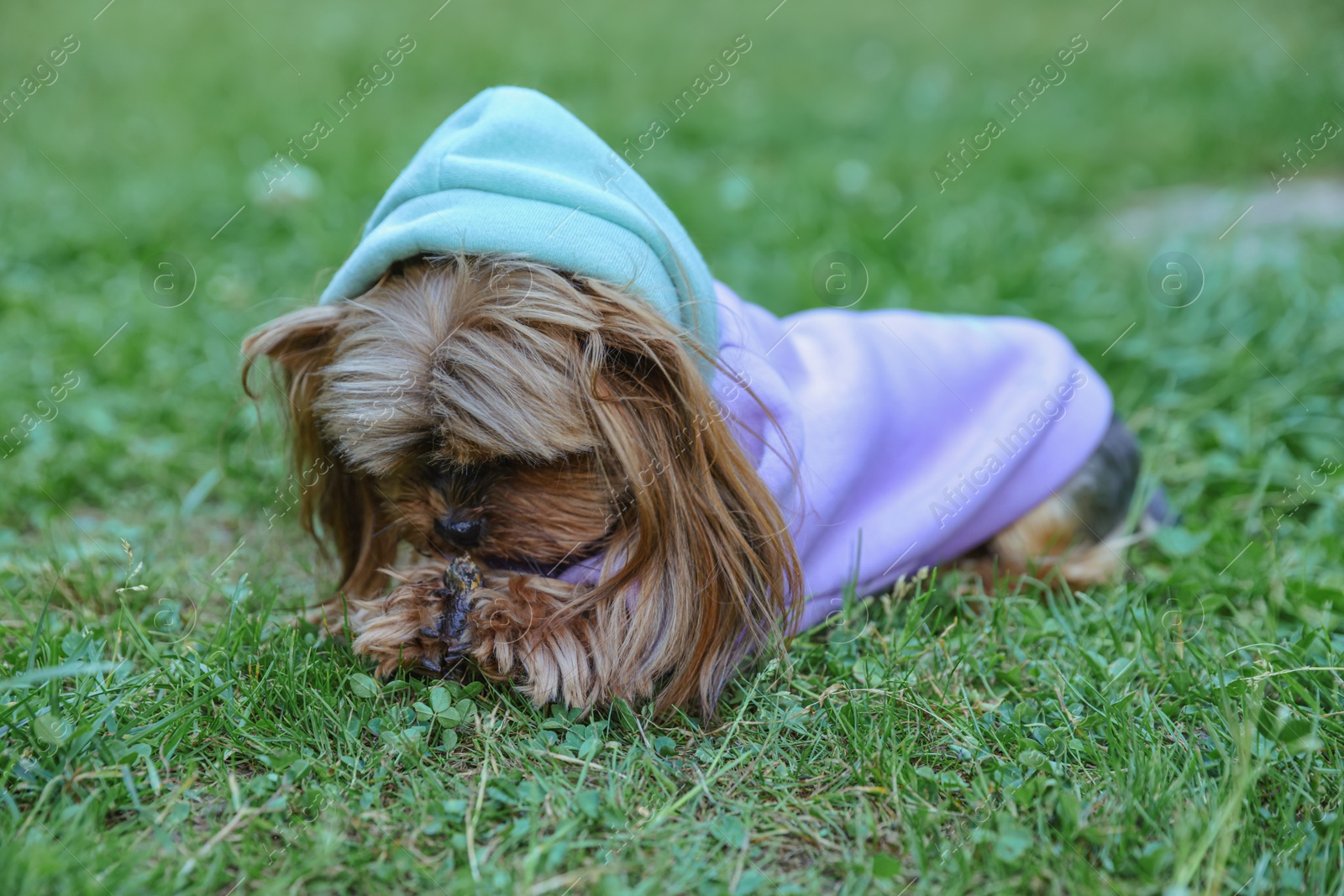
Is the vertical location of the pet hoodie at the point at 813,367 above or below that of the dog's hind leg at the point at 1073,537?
above

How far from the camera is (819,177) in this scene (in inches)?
234

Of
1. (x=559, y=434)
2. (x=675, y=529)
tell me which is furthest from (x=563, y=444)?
(x=675, y=529)

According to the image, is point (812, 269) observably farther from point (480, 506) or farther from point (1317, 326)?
point (480, 506)

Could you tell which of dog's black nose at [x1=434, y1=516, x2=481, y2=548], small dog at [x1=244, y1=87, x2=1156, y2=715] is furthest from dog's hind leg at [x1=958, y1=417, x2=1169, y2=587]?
dog's black nose at [x1=434, y1=516, x2=481, y2=548]

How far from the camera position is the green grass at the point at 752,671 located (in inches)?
78.3

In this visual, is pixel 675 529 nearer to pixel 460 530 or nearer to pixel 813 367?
pixel 460 530

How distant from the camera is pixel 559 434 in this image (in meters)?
2.29

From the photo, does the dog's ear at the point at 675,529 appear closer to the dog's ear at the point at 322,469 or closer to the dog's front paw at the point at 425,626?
the dog's front paw at the point at 425,626

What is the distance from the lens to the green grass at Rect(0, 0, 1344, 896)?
1.99 m

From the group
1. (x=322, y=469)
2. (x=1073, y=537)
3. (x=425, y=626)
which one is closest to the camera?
(x=425, y=626)

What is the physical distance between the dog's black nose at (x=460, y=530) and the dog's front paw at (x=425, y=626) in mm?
73

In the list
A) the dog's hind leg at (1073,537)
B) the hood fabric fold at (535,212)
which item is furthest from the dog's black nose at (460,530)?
the dog's hind leg at (1073,537)

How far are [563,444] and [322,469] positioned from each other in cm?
88

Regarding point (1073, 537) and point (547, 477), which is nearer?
point (547, 477)
